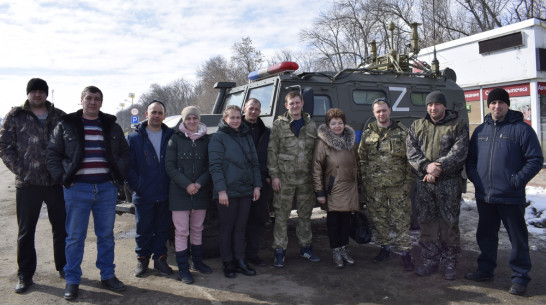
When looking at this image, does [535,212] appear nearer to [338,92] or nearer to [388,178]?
[388,178]

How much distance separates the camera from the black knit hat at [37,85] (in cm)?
352

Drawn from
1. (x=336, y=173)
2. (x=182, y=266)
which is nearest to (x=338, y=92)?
(x=336, y=173)

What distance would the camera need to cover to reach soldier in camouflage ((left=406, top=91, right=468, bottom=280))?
3.49 metres

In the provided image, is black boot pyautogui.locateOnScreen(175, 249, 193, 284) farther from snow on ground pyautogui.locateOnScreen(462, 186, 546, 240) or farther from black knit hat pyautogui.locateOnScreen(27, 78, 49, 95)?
snow on ground pyautogui.locateOnScreen(462, 186, 546, 240)

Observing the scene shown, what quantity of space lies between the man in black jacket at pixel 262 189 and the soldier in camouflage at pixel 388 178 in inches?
39.2

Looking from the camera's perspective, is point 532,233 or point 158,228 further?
point 532,233

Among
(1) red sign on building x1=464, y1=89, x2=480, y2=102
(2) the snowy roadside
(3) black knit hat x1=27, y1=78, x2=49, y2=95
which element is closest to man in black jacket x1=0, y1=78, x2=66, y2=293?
(3) black knit hat x1=27, y1=78, x2=49, y2=95

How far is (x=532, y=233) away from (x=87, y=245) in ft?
17.9

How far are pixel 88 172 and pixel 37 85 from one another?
0.98 m

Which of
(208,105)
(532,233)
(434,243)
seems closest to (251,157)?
(434,243)

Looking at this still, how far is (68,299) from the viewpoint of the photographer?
3234mm

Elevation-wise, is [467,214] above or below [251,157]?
below

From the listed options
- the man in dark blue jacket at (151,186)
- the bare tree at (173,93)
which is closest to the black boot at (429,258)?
the man in dark blue jacket at (151,186)

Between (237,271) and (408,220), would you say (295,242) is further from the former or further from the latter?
(408,220)
